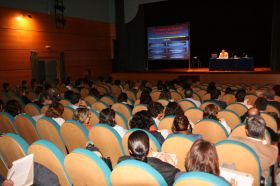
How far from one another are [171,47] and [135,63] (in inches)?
88.4

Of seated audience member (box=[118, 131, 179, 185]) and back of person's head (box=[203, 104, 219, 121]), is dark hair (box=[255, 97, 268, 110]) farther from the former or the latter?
seated audience member (box=[118, 131, 179, 185])

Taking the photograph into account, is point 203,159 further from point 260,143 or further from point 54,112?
point 54,112

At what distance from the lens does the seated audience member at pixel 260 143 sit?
2502 millimetres

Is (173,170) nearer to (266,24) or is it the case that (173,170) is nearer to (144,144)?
(144,144)

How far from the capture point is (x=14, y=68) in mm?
11234

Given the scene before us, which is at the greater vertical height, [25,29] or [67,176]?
[25,29]

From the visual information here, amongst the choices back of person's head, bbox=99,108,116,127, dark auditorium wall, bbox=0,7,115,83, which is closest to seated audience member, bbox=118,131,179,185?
back of person's head, bbox=99,108,116,127

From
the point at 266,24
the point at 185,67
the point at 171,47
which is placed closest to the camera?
the point at 266,24

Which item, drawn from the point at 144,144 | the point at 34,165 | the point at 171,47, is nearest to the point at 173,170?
the point at 144,144

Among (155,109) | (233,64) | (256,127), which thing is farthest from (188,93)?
(233,64)

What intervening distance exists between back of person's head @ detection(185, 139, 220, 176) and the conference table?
37.7 ft

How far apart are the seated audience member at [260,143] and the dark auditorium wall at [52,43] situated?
414 inches

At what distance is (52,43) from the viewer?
1273 centimetres

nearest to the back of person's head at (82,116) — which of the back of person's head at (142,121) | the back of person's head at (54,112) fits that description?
the back of person's head at (54,112)
